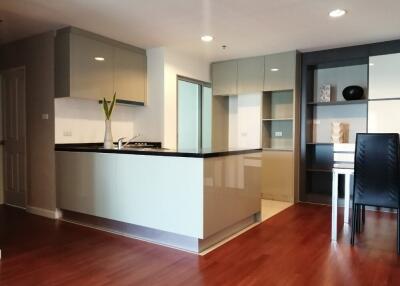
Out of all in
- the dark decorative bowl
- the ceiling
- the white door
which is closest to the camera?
the ceiling

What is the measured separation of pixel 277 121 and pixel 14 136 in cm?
412

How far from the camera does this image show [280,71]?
4.97 metres

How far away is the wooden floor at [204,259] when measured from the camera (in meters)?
2.31

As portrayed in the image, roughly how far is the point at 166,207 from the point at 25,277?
1226mm

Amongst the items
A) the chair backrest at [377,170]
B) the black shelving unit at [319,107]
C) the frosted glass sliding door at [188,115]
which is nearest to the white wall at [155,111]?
the frosted glass sliding door at [188,115]

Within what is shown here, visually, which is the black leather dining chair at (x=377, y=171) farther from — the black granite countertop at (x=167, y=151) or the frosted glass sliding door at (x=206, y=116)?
the frosted glass sliding door at (x=206, y=116)

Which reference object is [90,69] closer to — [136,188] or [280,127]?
[136,188]

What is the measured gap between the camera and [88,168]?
3605 mm

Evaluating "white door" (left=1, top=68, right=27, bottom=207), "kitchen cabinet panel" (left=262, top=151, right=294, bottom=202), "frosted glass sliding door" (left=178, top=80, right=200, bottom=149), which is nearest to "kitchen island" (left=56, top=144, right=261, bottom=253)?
"white door" (left=1, top=68, right=27, bottom=207)

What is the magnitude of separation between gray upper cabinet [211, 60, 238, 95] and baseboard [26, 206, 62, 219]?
3.26 metres

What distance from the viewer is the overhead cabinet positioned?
3791 millimetres

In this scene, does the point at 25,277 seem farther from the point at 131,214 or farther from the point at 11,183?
the point at 11,183

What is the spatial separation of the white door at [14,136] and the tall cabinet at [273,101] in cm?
312

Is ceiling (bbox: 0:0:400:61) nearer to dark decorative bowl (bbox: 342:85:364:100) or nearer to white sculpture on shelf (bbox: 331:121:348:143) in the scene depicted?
dark decorative bowl (bbox: 342:85:364:100)
